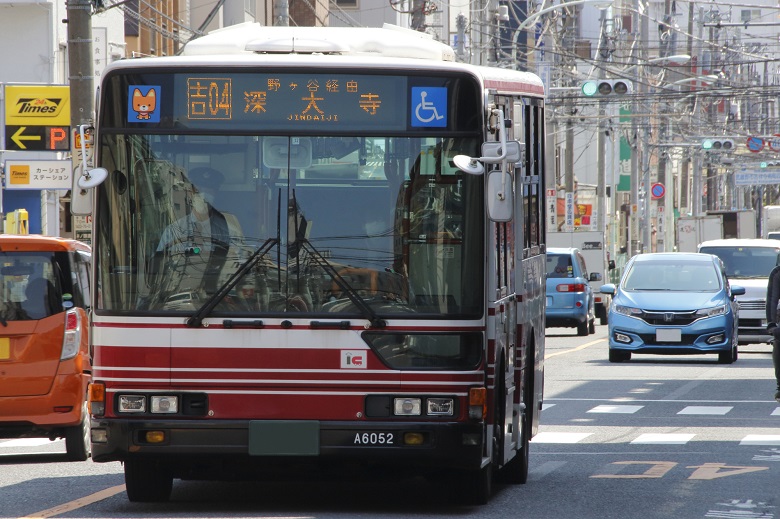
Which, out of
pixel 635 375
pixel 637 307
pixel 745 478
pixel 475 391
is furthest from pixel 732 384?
pixel 475 391

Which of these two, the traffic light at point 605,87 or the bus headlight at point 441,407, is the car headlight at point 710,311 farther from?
the bus headlight at point 441,407

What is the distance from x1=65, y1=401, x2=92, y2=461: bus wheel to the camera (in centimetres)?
1296

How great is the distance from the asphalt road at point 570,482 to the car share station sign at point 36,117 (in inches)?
491

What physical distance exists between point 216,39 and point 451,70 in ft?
5.11

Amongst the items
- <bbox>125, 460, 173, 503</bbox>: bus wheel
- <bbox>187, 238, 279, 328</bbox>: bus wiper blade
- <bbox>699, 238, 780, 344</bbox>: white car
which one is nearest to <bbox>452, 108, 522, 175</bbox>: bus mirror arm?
<bbox>187, 238, 279, 328</bbox>: bus wiper blade

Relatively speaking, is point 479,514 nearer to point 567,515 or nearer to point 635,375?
point 567,515

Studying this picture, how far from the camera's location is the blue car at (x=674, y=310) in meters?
26.2

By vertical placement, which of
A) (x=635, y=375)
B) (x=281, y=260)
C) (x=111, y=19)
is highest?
(x=111, y=19)

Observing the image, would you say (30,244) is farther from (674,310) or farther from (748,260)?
(748,260)

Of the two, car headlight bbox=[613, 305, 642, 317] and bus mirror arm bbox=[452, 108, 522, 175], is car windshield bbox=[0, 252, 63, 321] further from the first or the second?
car headlight bbox=[613, 305, 642, 317]

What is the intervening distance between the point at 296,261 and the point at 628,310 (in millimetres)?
18014

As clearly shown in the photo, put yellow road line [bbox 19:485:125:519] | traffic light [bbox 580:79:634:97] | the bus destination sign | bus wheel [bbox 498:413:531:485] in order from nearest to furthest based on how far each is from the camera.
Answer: the bus destination sign < yellow road line [bbox 19:485:125:519] < bus wheel [bbox 498:413:531:485] < traffic light [bbox 580:79:634:97]

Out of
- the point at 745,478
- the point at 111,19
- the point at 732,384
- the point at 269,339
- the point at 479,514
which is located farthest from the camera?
the point at 111,19

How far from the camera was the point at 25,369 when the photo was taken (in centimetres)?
1249
